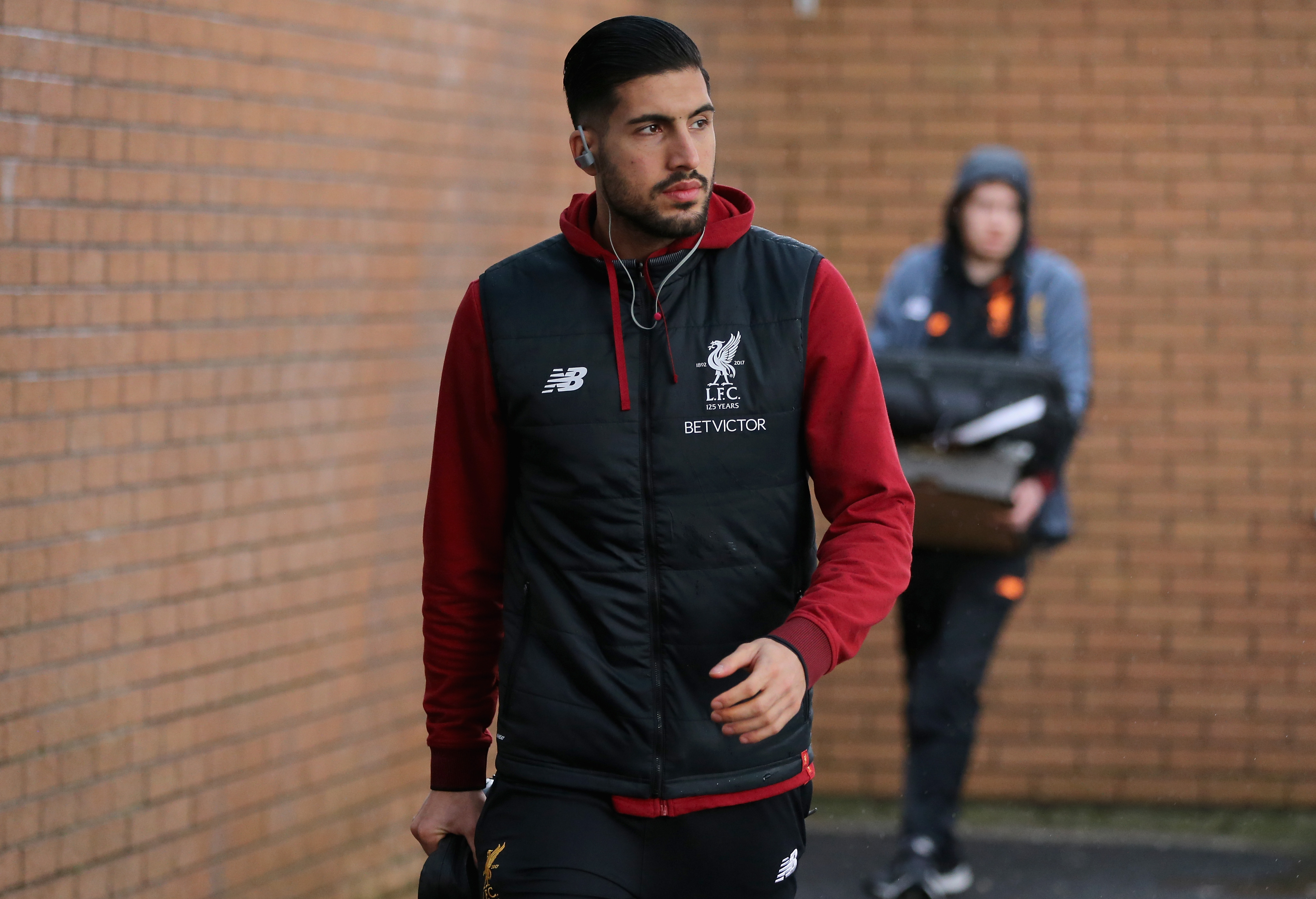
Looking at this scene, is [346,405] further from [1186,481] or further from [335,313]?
[1186,481]

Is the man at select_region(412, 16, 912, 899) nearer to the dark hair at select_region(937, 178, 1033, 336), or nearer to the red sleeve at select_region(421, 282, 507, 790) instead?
the red sleeve at select_region(421, 282, 507, 790)

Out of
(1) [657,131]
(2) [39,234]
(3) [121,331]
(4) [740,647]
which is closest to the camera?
(4) [740,647]

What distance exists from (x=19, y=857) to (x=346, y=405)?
1691mm

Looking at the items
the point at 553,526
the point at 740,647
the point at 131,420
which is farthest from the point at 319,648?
the point at 740,647

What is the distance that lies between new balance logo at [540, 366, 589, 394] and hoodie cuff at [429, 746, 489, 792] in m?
0.67

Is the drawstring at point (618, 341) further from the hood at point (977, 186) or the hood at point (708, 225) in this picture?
the hood at point (977, 186)

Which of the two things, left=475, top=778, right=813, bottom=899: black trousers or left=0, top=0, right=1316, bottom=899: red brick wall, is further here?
left=0, top=0, right=1316, bottom=899: red brick wall

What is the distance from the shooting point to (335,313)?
4.81 metres

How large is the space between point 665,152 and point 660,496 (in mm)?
565

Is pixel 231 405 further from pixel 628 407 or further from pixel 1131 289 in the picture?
pixel 1131 289

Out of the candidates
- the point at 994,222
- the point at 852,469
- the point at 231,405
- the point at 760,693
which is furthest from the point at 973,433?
the point at 760,693

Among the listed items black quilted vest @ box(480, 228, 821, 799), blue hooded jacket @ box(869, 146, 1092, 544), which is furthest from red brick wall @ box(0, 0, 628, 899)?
black quilted vest @ box(480, 228, 821, 799)

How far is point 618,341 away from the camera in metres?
2.70

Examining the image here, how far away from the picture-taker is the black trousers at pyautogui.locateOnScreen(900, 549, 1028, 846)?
16.9 feet
